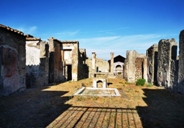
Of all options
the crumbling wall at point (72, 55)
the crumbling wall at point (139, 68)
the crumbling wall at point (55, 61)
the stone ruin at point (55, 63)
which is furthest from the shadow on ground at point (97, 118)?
the crumbling wall at point (139, 68)

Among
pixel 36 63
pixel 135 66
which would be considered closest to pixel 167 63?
pixel 135 66

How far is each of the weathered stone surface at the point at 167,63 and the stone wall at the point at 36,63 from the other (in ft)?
36.7

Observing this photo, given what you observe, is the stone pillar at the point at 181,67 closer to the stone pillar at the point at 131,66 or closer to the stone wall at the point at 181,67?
the stone wall at the point at 181,67

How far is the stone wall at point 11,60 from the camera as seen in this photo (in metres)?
9.47

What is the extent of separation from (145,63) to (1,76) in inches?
610

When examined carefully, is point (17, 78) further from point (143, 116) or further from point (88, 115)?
point (143, 116)

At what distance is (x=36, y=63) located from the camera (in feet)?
53.7

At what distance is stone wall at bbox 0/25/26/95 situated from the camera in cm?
947

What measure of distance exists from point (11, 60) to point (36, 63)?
5988 mm

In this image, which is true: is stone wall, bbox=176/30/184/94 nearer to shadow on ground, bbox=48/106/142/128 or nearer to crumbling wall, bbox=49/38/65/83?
shadow on ground, bbox=48/106/142/128

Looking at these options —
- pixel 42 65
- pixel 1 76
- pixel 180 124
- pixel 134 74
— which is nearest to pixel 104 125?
pixel 180 124

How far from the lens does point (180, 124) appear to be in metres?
5.27

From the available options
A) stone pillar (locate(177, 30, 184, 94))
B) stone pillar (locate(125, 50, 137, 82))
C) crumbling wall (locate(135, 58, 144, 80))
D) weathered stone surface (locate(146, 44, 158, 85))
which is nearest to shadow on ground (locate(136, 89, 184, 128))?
stone pillar (locate(177, 30, 184, 94))

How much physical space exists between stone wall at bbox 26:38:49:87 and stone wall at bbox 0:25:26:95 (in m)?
2.64
